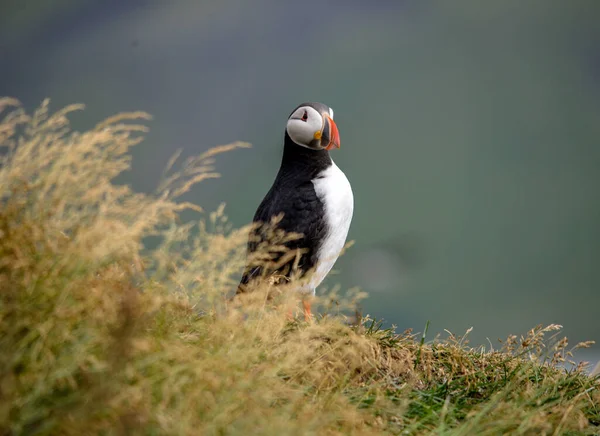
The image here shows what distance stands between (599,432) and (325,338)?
1.78m

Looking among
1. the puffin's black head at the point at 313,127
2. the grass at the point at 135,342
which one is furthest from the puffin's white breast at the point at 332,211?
the grass at the point at 135,342

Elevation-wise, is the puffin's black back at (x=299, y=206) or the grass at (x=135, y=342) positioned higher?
the puffin's black back at (x=299, y=206)

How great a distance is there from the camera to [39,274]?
270 centimetres

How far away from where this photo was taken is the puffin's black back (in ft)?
17.5

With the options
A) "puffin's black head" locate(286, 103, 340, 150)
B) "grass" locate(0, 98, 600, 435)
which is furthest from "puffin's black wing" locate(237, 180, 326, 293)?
"grass" locate(0, 98, 600, 435)

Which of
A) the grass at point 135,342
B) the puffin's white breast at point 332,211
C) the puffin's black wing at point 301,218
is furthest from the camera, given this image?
the puffin's white breast at point 332,211

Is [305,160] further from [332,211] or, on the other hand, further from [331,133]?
[332,211]

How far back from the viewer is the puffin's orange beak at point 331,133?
549cm

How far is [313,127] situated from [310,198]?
645 millimetres

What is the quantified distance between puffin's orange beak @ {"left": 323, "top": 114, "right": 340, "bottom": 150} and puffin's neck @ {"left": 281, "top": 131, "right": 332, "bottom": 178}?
212 millimetres

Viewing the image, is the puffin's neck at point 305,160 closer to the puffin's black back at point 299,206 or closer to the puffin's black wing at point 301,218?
the puffin's black back at point 299,206

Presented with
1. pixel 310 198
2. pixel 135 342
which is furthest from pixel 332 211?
pixel 135 342

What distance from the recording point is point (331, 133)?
5504 millimetres

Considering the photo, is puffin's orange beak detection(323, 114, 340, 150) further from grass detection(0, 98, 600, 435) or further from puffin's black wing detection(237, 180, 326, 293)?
grass detection(0, 98, 600, 435)
